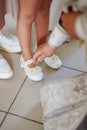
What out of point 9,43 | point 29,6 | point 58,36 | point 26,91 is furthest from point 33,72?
point 58,36

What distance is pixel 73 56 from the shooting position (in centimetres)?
135

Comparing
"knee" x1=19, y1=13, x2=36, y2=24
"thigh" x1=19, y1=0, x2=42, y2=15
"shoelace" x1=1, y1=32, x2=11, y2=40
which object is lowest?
"shoelace" x1=1, y1=32, x2=11, y2=40

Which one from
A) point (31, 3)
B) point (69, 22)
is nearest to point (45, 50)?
point (31, 3)

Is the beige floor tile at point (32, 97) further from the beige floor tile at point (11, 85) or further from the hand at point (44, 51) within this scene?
the hand at point (44, 51)

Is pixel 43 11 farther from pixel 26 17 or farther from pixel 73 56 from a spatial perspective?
pixel 73 56

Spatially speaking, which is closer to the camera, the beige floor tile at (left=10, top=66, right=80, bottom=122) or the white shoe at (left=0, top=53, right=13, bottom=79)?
the beige floor tile at (left=10, top=66, right=80, bottom=122)

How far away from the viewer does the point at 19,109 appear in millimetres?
1110

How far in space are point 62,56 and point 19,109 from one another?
0.39m

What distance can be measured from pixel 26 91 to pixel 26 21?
1.06ft

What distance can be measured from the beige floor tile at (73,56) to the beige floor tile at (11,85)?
0.23 meters

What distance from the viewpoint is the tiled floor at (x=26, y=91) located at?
1.07 metres

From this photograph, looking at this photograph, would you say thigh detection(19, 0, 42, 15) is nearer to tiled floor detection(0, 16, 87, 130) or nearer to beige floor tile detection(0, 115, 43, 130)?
tiled floor detection(0, 16, 87, 130)

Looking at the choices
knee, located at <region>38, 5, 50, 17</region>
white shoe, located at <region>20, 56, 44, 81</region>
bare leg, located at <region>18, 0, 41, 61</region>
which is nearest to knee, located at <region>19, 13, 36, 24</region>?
bare leg, located at <region>18, 0, 41, 61</region>

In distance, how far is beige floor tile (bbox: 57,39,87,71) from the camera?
4.27ft
